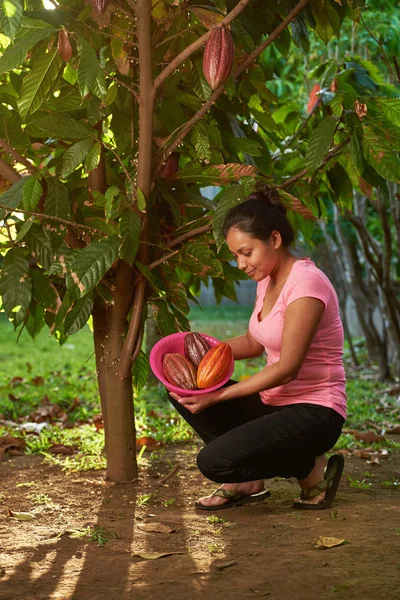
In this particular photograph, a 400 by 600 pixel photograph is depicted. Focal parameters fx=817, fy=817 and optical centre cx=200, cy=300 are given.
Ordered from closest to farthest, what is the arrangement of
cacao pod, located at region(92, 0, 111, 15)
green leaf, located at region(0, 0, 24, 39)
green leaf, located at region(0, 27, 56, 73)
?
green leaf, located at region(0, 0, 24, 39) < green leaf, located at region(0, 27, 56, 73) < cacao pod, located at region(92, 0, 111, 15)

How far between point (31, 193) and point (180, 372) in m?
0.77

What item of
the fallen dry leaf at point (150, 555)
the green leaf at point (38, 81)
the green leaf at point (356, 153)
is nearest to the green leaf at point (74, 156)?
the green leaf at point (38, 81)

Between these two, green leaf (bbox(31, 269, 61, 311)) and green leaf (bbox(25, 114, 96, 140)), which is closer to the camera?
green leaf (bbox(25, 114, 96, 140))

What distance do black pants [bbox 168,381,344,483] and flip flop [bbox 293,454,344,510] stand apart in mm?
58

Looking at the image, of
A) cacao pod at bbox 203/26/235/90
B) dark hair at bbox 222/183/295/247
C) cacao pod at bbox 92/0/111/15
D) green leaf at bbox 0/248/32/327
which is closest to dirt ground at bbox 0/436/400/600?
green leaf at bbox 0/248/32/327

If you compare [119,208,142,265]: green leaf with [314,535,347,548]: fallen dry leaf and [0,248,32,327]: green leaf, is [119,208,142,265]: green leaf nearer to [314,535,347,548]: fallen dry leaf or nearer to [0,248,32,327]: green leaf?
[0,248,32,327]: green leaf

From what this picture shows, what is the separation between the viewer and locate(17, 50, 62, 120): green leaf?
2.47 meters

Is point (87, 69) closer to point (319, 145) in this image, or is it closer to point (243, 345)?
point (319, 145)

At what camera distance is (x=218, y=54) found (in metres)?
2.43

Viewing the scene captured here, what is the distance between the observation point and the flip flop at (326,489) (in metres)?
2.72

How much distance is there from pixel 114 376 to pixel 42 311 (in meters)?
0.38

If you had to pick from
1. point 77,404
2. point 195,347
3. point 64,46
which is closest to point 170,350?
point 195,347

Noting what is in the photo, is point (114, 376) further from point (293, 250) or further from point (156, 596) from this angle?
point (156, 596)

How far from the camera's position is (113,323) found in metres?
3.16
